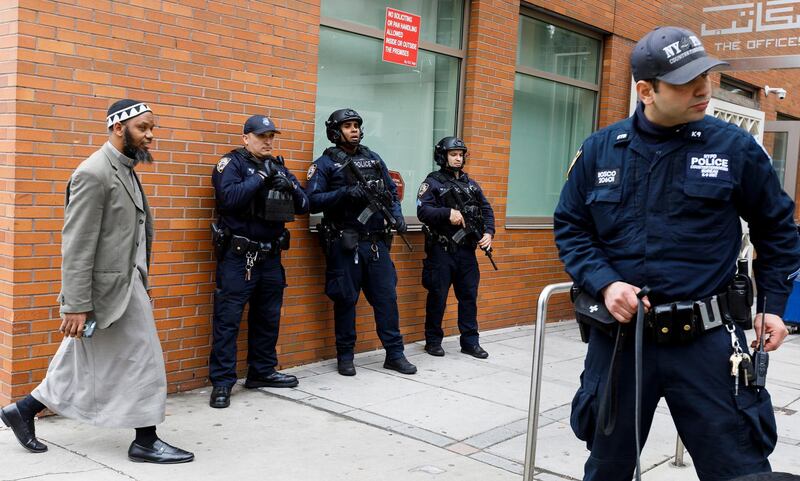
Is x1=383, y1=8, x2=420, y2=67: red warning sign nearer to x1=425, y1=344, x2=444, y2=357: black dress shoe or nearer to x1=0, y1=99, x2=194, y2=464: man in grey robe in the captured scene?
x1=425, y1=344, x2=444, y2=357: black dress shoe

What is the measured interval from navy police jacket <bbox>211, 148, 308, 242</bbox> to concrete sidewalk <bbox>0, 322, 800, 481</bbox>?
1.17m

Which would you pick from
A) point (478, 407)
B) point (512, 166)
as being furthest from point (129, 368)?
point (512, 166)

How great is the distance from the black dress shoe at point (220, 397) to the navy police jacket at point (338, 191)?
4.88 ft

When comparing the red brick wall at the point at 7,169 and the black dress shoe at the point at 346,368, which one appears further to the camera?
the black dress shoe at the point at 346,368

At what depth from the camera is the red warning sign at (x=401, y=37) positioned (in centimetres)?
739

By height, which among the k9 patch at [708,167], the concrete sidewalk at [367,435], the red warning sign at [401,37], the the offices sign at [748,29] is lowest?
the concrete sidewalk at [367,435]

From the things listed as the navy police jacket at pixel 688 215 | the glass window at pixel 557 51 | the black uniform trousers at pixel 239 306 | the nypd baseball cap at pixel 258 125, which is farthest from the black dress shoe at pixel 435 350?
the navy police jacket at pixel 688 215

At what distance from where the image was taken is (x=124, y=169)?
4.34 m

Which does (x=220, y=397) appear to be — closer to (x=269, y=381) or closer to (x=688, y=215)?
(x=269, y=381)

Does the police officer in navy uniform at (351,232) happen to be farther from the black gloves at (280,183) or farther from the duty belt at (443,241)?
the duty belt at (443,241)

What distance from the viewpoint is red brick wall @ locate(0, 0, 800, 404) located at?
487 cm

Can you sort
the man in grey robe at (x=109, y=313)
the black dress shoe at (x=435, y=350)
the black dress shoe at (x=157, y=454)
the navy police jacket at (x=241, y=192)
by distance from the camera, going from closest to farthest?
the man in grey robe at (x=109, y=313) → the black dress shoe at (x=157, y=454) → the navy police jacket at (x=241, y=192) → the black dress shoe at (x=435, y=350)

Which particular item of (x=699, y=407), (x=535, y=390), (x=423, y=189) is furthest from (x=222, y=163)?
(x=699, y=407)

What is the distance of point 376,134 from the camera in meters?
7.58
